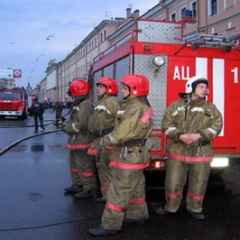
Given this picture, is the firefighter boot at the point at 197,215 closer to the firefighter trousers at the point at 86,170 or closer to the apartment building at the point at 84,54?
the firefighter trousers at the point at 86,170

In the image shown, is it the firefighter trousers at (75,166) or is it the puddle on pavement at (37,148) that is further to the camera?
the puddle on pavement at (37,148)

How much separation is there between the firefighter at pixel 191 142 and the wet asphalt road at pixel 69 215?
0.34 m

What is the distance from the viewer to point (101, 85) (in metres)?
8.74

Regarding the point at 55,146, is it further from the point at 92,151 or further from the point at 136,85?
the point at 136,85

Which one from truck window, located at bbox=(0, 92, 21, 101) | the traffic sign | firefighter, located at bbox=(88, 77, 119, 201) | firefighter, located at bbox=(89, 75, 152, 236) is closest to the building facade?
firefighter, located at bbox=(88, 77, 119, 201)

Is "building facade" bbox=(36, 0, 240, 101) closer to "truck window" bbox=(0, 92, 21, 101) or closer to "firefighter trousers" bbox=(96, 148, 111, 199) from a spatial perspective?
"firefighter trousers" bbox=(96, 148, 111, 199)

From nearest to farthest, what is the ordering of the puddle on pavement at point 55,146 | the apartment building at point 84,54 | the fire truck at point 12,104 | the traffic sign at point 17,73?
the puddle on pavement at point 55,146
the fire truck at point 12,104
the apartment building at point 84,54
the traffic sign at point 17,73

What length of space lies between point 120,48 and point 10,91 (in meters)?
37.5

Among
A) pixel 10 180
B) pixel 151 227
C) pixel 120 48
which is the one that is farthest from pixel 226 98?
pixel 10 180

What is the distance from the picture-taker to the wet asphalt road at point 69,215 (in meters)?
7.27

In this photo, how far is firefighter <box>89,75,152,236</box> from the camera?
698 cm

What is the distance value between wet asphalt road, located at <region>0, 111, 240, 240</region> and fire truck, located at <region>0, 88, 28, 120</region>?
105 ft

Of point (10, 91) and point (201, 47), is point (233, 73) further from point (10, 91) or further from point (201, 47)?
point (10, 91)

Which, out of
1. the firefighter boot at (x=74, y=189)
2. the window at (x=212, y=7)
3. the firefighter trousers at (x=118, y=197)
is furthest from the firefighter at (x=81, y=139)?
the window at (x=212, y=7)
